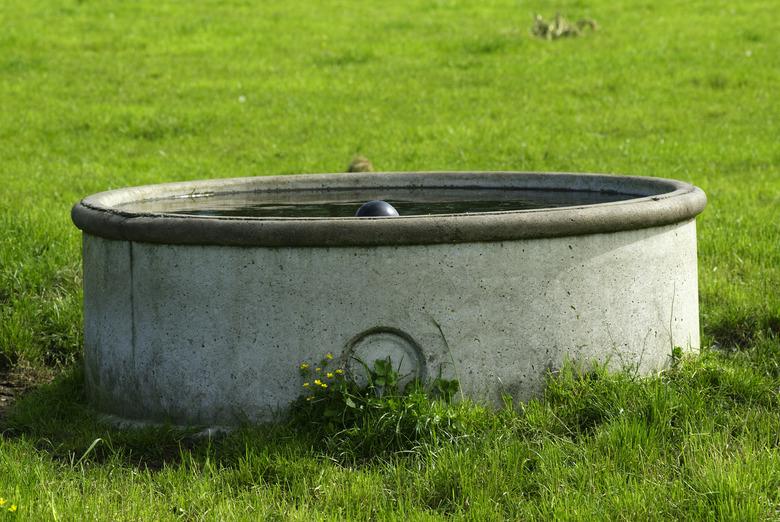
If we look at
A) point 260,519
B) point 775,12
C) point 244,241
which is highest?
point 775,12

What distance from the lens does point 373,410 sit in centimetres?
423

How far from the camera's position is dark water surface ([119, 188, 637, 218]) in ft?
19.5

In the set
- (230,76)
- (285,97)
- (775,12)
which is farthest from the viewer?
(775,12)

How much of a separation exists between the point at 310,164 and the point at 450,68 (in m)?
5.07

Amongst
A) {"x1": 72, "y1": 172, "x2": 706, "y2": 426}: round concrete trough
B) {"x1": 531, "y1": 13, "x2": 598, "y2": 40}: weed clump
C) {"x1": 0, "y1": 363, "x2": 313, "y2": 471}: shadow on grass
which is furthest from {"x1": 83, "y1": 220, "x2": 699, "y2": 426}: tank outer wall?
{"x1": 531, "y1": 13, "x2": 598, "y2": 40}: weed clump

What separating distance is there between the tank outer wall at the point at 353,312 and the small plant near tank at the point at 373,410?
69 mm

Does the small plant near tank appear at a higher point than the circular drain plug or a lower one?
lower

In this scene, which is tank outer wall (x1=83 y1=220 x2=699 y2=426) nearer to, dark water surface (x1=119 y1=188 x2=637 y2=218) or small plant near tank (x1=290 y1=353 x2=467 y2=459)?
small plant near tank (x1=290 y1=353 x2=467 y2=459)

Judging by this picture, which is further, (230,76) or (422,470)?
(230,76)

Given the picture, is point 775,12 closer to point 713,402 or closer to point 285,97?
point 285,97

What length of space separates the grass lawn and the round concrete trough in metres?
0.19

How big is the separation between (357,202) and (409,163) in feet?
13.8

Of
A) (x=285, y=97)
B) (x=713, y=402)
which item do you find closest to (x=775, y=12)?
(x=285, y=97)

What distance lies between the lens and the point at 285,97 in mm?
13648
